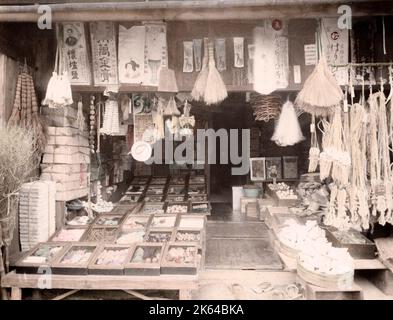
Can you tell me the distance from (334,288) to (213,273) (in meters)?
1.86

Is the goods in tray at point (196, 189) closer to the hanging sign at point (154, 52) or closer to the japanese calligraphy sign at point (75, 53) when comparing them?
the hanging sign at point (154, 52)

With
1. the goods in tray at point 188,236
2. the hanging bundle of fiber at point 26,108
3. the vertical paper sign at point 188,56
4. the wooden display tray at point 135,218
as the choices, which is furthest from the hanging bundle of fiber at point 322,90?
the hanging bundle of fiber at point 26,108

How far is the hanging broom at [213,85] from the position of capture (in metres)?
5.43

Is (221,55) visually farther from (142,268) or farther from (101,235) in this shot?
(101,235)

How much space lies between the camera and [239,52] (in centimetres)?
582

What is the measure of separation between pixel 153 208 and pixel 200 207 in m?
1.16

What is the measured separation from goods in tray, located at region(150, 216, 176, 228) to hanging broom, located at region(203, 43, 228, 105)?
8.84 feet

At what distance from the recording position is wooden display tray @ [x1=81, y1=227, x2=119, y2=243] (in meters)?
5.93

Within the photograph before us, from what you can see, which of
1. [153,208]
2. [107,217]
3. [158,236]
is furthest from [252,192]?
[107,217]

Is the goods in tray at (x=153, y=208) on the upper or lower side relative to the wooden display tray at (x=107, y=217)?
upper

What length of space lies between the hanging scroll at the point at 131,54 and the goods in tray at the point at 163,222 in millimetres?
2824

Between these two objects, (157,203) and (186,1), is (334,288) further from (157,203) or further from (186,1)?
(157,203)

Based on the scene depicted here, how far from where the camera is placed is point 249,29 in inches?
234

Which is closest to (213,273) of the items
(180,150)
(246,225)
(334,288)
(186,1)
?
(334,288)
